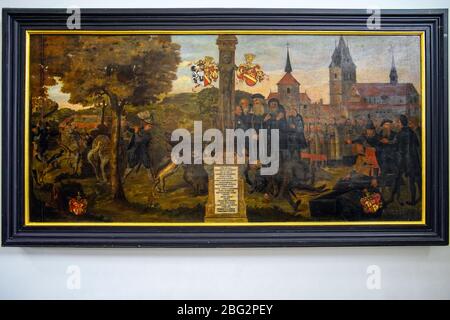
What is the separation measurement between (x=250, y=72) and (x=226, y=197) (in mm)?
786

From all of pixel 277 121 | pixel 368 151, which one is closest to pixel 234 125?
pixel 277 121

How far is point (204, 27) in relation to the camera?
91.7 inches

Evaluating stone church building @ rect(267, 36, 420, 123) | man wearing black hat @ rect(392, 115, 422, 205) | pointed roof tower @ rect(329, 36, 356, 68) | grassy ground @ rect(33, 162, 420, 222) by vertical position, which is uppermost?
pointed roof tower @ rect(329, 36, 356, 68)

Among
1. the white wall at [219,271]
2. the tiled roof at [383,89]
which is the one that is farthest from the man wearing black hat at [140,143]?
the tiled roof at [383,89]

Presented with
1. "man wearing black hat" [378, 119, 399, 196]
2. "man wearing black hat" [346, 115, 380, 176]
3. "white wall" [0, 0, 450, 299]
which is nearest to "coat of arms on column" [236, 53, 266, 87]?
"white wall" [0, 0, 450, 299]

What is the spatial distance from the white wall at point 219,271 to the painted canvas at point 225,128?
0.20 meters

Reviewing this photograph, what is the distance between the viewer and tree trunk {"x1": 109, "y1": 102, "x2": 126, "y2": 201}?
2342 millimetres

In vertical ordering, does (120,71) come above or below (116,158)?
above

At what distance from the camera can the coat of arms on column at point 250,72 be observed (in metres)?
2.35

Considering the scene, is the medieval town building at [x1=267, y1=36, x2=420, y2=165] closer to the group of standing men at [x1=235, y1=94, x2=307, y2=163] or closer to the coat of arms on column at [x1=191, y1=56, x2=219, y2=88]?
the group of standing men at [x1=235, y1=94, x2=307, y2=163]

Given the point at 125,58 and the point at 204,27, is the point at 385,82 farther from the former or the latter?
the point at 125,58

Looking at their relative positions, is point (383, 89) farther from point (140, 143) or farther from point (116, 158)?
point (116, 158)

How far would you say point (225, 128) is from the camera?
2.34m

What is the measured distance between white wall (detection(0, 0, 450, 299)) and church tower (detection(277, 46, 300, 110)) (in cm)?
42
